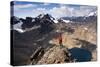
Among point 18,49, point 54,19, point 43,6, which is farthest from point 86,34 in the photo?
point 18,49

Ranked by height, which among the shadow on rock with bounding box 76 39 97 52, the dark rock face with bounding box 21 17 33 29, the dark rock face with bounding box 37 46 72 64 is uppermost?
the dark rock face with bounding box 21 17 33 29

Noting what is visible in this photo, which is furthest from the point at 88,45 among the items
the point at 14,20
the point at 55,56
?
the point at 14,20

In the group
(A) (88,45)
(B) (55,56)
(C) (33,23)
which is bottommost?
(B) (55,56)

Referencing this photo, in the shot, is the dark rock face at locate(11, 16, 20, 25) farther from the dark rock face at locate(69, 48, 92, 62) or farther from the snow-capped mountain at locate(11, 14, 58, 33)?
the dark rock face at locate(69, 48, 92, 62)

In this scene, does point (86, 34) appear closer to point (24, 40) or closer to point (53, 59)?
point (53, 59)

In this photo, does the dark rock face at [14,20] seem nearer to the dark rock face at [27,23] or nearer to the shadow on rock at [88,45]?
the dark rock face at [27,23]

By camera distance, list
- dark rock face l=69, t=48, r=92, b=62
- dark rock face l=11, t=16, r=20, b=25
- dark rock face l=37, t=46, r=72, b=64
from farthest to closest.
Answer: dark rock face l=69, t=48, r=92, b=62, dark rock face l=37, t=46, r=72, b=64, dark rock face l=11, t=16, r=20, b=25

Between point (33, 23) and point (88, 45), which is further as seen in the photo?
point (88, 45)

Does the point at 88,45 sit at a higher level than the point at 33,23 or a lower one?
lower

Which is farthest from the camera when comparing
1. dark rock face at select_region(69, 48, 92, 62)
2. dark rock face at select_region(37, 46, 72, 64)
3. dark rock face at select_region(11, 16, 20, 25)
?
dark rock face at select_region(69, 48, 92, 62)

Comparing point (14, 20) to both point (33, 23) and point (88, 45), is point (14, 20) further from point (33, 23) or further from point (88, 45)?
point (88, 45)

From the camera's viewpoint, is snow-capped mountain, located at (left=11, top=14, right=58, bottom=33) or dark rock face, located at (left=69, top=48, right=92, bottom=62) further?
dark rock face, located at (left=69, top=48, right=92, bottom=62)

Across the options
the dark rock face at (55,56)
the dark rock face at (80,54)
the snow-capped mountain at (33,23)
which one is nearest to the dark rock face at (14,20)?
the snow-capped mountain at (33,23)

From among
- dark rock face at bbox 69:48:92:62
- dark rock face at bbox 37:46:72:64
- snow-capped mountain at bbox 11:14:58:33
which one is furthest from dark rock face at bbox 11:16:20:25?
dark rock face at bbox 69:48:92:62
